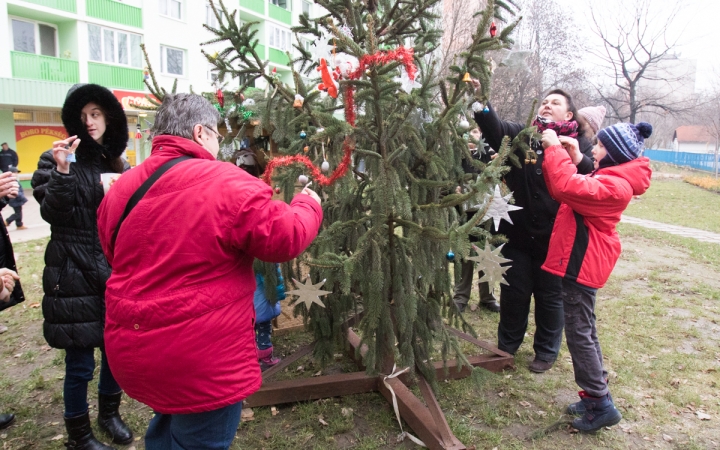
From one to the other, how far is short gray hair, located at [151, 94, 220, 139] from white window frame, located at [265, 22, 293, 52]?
2506 centimetres

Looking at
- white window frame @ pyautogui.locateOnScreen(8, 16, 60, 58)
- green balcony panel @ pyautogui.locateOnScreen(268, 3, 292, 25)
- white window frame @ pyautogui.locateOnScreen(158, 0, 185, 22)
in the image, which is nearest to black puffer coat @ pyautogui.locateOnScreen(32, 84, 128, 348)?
white window frame @ pyautogui.locateOnScreen(8, 16, 60, 58)

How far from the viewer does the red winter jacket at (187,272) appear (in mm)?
1699

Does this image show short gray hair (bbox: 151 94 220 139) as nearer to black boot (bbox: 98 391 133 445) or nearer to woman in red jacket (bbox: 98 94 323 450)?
woman in red jacket (bbox: 98 94 323 450)

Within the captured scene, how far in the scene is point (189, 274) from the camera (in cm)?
172

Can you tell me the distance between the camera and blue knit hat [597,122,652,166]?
9.32ft

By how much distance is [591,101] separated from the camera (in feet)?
61.5

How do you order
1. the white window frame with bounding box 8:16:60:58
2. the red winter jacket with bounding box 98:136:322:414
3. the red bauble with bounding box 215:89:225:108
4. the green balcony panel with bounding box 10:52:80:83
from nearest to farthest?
the red winter jacket with bounding box 98:136:322:414 → the red bauble with bounding box 215:89:225:108 → the green balcony panel with bounding box 10:52:80:83 → the white window frame with bounding box 8:16:60:58

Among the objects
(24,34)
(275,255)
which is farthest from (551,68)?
(24,34)

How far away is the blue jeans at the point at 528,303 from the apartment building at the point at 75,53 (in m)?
15.7

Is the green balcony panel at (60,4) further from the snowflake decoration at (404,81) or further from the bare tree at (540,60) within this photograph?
the snowflake decoration at (404,81)

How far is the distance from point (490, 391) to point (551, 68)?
11546 mm

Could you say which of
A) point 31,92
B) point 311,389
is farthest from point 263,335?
point 31,92

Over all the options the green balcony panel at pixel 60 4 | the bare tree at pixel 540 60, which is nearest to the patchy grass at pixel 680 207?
the bare tree at pixel 540 60

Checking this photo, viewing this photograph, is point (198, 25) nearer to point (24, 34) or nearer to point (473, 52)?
point (24, 34)
